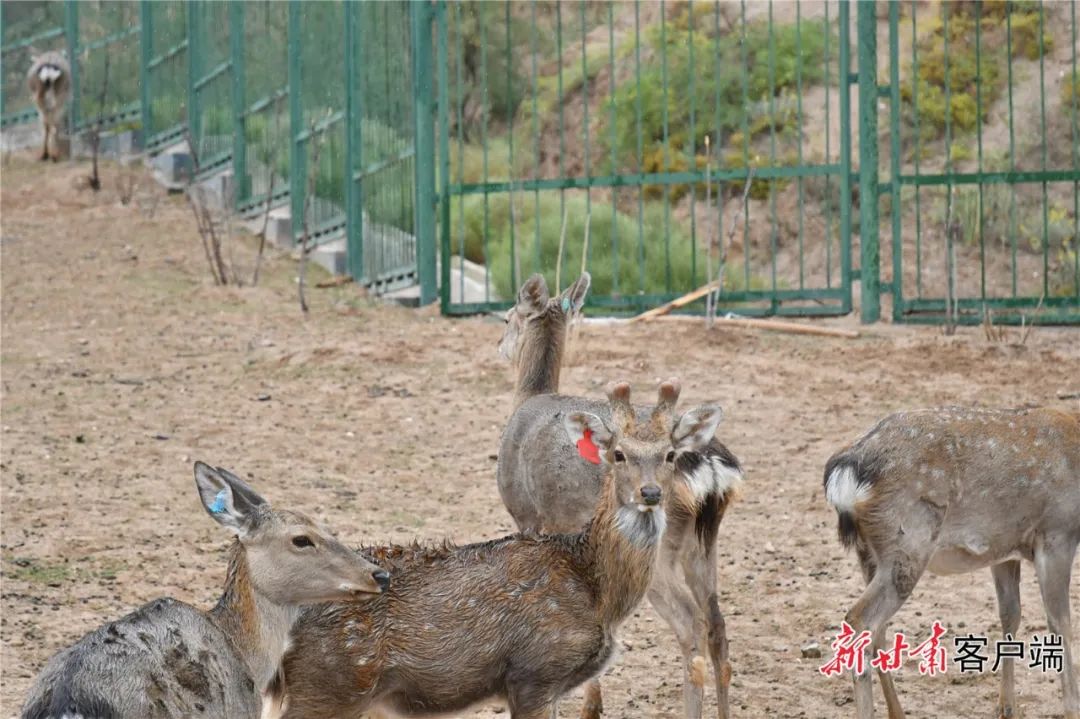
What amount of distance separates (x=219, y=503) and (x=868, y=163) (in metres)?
10.1

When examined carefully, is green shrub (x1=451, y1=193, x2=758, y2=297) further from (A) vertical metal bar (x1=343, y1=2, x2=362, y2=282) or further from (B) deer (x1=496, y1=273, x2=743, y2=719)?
(B) deer (x1=496, y1=273, x2=743, y2=719)

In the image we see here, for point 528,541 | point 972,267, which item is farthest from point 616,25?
point 528,541

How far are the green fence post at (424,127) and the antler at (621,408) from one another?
958 cm

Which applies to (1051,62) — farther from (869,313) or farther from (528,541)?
(528,541)

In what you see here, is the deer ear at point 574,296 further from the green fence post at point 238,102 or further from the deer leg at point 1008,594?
the green fence post at point 238,102

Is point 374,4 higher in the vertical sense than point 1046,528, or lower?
higher

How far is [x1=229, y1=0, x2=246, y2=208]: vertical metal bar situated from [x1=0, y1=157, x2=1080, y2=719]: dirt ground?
2184 mm

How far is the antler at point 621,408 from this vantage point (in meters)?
6.75

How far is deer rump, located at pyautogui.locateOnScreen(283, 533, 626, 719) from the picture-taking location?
6344 mm

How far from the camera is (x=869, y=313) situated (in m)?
15.3

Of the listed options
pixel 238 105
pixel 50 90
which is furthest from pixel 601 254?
pixel 50 90

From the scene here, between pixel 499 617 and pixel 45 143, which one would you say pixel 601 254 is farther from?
pixel 499 617

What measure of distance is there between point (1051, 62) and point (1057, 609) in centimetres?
1717

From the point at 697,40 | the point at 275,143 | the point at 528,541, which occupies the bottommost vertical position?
the point at 528,541
